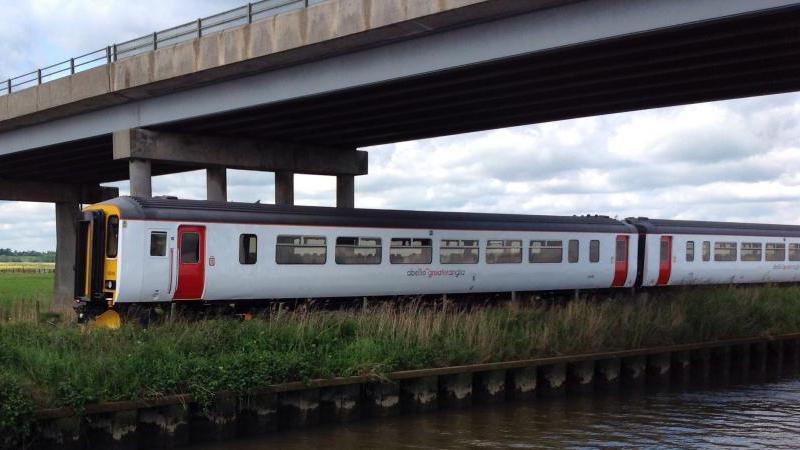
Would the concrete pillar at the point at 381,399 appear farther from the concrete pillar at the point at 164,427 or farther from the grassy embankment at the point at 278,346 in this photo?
the concrete pillar at the point at 164,427

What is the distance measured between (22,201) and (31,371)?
39.6 m

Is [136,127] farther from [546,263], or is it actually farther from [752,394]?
[752,394]

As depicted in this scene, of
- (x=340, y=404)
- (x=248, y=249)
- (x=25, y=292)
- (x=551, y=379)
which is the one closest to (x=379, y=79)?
(x=248, y=249)

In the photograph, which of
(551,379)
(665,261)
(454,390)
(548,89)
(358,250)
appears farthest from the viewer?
(665,261)

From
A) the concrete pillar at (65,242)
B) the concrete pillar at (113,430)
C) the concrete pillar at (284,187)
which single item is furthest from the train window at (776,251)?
the concrete pillar at (65,242)

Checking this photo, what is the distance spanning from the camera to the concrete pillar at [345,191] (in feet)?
115

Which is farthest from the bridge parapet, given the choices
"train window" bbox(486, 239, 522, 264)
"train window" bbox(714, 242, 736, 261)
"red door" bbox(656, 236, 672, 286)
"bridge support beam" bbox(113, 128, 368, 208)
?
"train window" bbox(714, 242, 736, 261)

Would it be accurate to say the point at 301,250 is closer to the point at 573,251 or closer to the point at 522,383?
the point at 522,383

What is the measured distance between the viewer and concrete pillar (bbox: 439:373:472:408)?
16.0m

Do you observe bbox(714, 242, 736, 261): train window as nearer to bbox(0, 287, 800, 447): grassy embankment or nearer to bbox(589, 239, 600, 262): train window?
bbox(589, 239, 600, 262): train window

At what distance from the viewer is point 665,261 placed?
101 ft

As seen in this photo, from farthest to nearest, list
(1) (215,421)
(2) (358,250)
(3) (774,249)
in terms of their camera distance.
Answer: (3) (774,249), (2) (358,250), (1) (215,421)

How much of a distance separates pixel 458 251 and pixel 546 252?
356cm

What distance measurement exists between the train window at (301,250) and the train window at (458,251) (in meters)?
4.02
